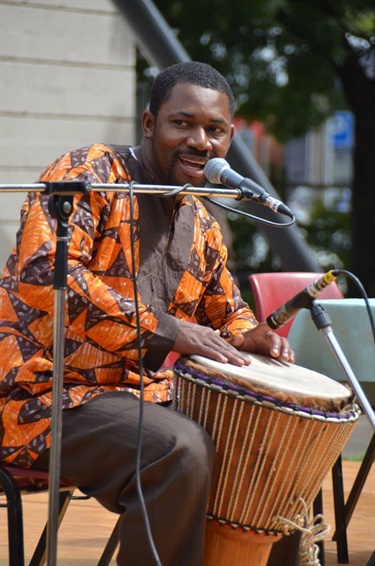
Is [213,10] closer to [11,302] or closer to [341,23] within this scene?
[341,23]

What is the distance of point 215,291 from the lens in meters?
Result: 3.42

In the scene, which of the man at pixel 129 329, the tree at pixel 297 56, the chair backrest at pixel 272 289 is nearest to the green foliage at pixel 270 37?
the tree at pixel 297 56

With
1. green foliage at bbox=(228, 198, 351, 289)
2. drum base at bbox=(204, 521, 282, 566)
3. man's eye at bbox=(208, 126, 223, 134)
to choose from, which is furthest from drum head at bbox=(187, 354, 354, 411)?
green foliage at bbox=(228, 198, 351, 289)

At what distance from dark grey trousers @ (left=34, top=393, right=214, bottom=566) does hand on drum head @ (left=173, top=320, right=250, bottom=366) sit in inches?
6.4

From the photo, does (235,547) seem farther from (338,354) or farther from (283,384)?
(338,354)

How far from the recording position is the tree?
10461 mm

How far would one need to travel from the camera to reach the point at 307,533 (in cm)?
292

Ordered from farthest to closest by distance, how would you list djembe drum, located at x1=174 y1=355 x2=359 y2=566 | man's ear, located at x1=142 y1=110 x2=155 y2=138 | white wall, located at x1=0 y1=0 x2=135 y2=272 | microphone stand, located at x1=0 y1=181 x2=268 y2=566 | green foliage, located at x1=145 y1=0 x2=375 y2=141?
green foliage, located at x1=145 y1=0 x2=375 y2=141 → white wall, located at x1=0 y1=0 x2=135 y2=272 → man's ear, located at x1=142 y1=110 x2=155 y2=138 → djembe drum, located at x1=174 y1=355 x2=359 y2=566 → microphone stand, located at x1=0 y1=181 x2=268 y2=566

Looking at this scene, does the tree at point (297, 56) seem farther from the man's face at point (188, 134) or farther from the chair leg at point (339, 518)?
the man's face at point (188, 134)

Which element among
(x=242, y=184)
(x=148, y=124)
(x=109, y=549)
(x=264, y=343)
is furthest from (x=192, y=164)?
(x=109, y=549)

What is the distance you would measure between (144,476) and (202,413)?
0.24 m

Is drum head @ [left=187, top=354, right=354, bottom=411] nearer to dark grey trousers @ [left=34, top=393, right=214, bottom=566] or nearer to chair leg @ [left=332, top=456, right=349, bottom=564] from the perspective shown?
dark grey trousers @ [left=34, top=393, right=214, bottom=566]

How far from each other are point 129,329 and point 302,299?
0.43 m

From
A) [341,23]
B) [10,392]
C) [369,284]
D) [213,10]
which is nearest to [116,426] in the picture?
[10,392]
